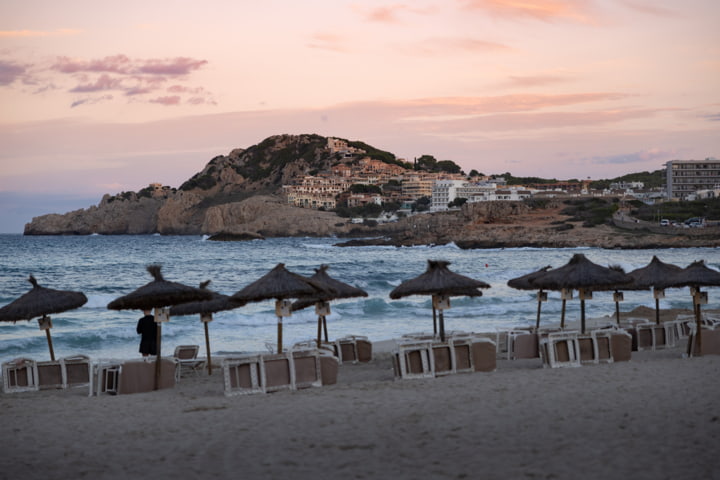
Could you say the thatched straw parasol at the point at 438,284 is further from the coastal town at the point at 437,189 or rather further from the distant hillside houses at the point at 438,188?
the distant hillside houses at the point at 438,188

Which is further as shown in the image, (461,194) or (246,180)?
(246,180)

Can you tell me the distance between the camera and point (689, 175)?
123062 mm

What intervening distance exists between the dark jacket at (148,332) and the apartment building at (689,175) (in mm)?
123711

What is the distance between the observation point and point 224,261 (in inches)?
2372

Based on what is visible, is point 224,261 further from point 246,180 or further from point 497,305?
point 246,180

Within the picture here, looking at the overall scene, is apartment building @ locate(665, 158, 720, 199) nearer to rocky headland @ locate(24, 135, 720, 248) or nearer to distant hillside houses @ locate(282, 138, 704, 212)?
distant hillside houses @ locate(282, 138, 704, 212)

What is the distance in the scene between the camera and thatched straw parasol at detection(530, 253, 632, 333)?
11.1m

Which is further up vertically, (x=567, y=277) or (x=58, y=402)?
(x=567, y=277)

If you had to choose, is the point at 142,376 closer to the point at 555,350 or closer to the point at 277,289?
the point at 277,289

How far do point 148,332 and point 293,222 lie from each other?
364 feet

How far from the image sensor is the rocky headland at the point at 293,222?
7406 centimetres

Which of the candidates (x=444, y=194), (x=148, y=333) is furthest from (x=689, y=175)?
(x=148, y=333)

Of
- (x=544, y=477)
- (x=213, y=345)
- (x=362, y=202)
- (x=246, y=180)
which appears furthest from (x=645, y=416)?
(x=246, y=180)

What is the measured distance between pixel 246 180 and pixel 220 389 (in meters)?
183
